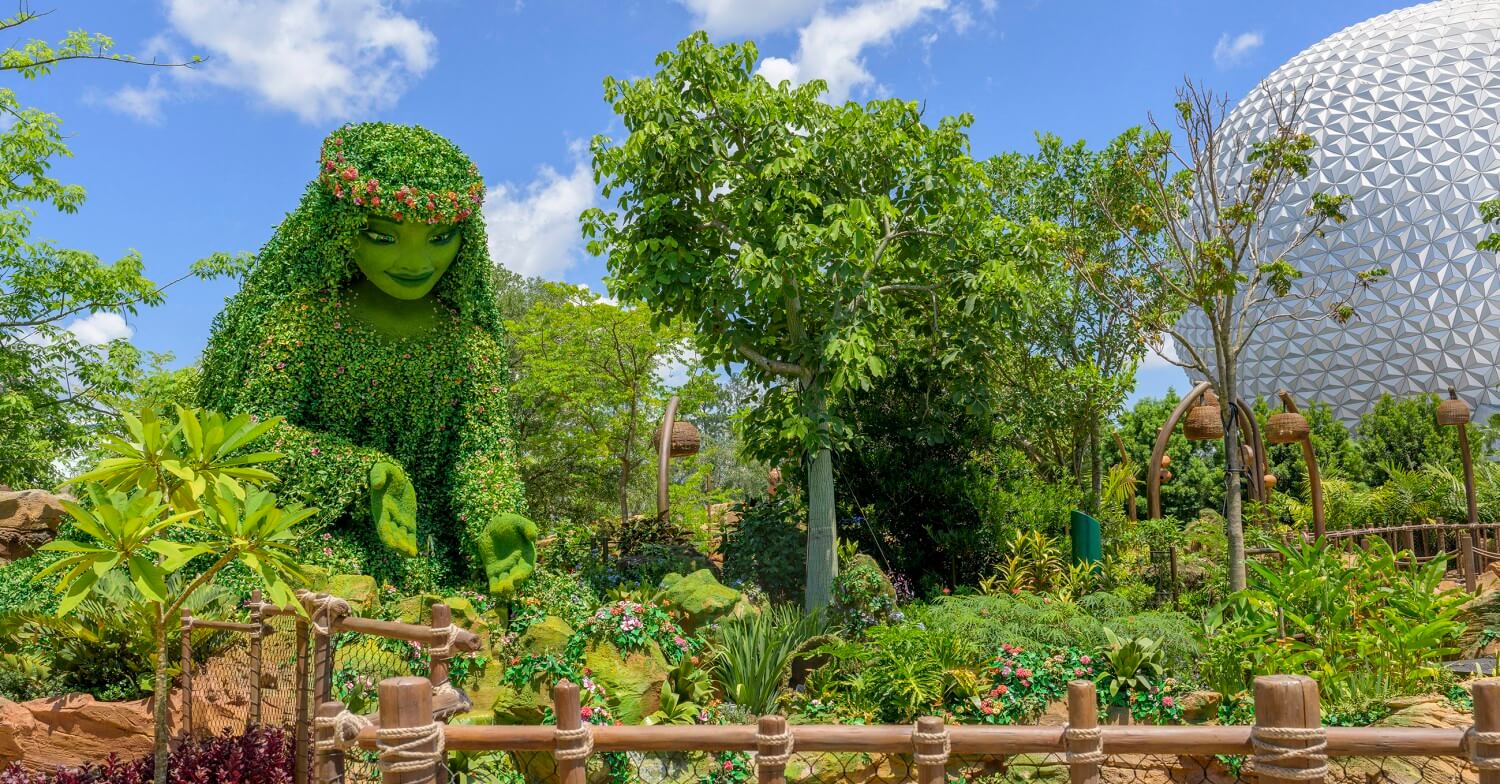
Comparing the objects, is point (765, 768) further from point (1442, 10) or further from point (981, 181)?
point (1442, 10)

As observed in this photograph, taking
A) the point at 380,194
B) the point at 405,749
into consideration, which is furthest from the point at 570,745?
the point at 380,194

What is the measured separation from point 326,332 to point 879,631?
4746mm

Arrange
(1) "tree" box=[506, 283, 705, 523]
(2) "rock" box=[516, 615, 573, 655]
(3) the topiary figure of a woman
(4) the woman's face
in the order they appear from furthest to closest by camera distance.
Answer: (1) "tree" box=[506, 283, 705, 523], (4) the woman's face, (3) the topiary figure of a woman, (2) "rock" box=[516, 615, 573, 655]

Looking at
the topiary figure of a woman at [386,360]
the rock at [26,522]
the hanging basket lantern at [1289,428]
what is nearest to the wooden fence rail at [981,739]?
the topiary figure of a woman at [386,360]

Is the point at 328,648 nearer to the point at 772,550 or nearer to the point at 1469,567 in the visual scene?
the point at 772,550

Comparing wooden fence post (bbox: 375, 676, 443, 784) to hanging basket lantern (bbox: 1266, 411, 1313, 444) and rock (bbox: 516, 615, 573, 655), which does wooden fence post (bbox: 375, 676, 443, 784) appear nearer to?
rock (bbox: 516, 615, 573, 655)

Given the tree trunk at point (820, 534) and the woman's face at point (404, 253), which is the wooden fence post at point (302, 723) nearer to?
the woman's face at point (404, 253)

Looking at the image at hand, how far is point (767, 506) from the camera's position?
11297 millimetres

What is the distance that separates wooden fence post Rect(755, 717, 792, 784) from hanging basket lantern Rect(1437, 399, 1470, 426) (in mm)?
15265

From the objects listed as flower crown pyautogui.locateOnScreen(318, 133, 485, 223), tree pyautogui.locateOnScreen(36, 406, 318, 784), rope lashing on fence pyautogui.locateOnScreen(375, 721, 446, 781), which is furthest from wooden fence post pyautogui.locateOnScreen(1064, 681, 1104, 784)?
flower crown pyautogui.locateOnScreen(318, 133, 485, 223)

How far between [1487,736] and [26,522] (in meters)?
11.2

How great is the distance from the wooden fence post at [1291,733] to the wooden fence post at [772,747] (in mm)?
1366

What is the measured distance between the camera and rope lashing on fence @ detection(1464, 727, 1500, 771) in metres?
2.72

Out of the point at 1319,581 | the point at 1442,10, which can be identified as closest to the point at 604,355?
the point at 1319,581
